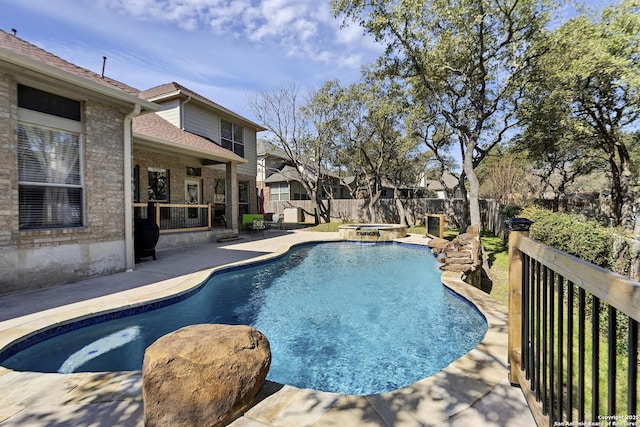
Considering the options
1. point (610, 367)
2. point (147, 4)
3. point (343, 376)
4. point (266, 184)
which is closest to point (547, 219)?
point (343, 376)

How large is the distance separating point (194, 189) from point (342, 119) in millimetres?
9870

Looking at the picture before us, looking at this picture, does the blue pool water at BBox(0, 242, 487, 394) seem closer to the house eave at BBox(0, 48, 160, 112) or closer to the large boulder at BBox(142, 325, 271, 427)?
the large boulder at BBox(142, 325, 271, 427)

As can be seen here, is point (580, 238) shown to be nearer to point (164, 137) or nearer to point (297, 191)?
point (164, 137)

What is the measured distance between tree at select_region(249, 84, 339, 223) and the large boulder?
17218 mm

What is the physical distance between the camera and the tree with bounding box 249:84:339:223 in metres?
18.3

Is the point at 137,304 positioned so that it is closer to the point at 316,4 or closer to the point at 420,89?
the point at 316,4

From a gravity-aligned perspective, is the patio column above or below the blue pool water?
above

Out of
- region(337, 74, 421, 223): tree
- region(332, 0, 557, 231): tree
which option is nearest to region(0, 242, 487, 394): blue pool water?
region(332, 0, 557, 231): tree

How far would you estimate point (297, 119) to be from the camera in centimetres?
1917

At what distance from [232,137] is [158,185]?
18.1 feet

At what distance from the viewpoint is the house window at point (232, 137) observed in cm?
1553

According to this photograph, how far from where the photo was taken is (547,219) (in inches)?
260

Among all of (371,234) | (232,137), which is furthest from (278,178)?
(371,234)

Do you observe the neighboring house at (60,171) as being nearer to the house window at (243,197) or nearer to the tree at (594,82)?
the house window at (243,197)
